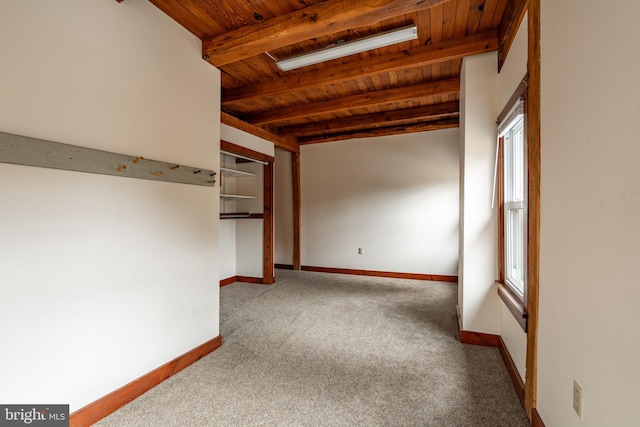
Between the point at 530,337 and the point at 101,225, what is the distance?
2.55 metres

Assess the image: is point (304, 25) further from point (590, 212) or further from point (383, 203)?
point (383, 203)

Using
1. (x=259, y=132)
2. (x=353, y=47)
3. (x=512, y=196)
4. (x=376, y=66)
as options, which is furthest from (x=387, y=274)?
(x=353, y=47)

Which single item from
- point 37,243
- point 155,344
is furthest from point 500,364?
point 37,243

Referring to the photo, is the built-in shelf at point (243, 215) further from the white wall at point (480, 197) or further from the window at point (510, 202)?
the window at point (510, 202)

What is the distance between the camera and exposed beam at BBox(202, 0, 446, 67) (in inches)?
71.4

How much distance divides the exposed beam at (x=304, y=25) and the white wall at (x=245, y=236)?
7.89ft

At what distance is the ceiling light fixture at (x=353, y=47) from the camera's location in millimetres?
2256

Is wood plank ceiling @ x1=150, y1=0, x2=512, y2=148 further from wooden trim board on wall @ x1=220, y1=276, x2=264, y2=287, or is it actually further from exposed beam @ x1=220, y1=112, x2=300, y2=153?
wooden trim board on wall @ x1=220, y1=276, x2=264, y2=287

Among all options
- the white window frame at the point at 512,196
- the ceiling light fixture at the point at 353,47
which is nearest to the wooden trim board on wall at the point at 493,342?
the white window frame at the point at 512,196

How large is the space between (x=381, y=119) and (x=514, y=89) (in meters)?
2.65

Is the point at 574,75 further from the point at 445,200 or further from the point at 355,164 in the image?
the point at 355,164

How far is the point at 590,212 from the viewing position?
3.47 ft

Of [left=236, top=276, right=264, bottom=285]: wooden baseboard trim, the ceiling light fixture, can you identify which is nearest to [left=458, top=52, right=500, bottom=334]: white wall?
the ceiling light fixture

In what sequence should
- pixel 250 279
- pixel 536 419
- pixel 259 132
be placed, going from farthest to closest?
pixel 250 279, pixel 259 132, pixel 536 419
